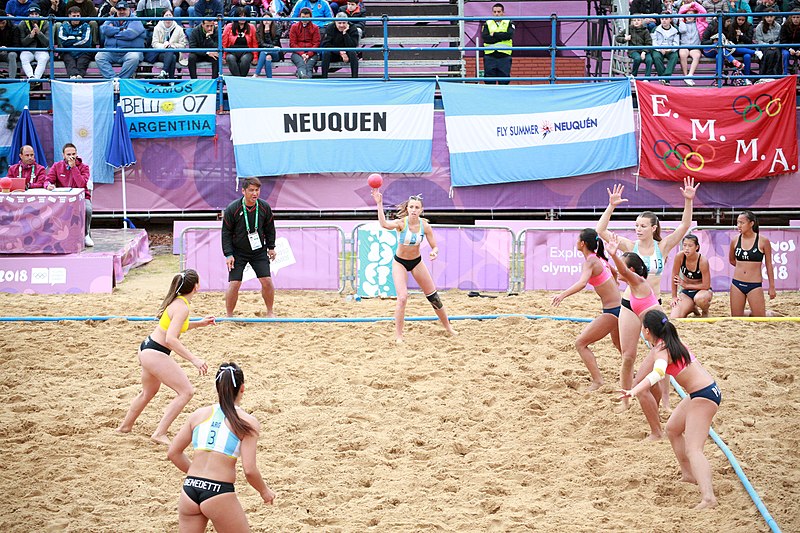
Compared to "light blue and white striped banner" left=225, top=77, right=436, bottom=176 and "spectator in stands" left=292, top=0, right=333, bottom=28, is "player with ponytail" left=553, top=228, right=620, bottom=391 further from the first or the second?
"spectator in stands" left=292, top=0, right=333, bottom=28

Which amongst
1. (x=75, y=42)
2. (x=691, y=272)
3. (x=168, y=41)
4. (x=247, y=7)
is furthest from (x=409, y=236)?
(x=75, y=42)

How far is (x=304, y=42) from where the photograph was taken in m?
17.8

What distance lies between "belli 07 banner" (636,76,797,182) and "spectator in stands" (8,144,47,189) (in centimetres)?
1035

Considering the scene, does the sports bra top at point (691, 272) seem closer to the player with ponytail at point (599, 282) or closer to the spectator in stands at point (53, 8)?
the player with ponytail at point (599, 282)

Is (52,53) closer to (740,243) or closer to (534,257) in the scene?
(534,257)

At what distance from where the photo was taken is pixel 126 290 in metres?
14.4

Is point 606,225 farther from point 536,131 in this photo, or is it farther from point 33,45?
point 33,45

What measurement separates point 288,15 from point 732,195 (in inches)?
366

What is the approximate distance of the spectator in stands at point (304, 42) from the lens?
17.7m

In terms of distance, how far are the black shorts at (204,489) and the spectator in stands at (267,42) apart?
12517 mm

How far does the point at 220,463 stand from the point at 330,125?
11727 mm

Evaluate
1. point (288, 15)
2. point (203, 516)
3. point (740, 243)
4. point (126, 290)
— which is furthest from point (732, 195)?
point (203, 516)

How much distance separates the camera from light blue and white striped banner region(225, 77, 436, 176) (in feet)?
55.4

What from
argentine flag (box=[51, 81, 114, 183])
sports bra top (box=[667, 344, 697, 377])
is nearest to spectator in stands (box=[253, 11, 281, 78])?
argentine flag (box=[51, 81, 114, 183])
